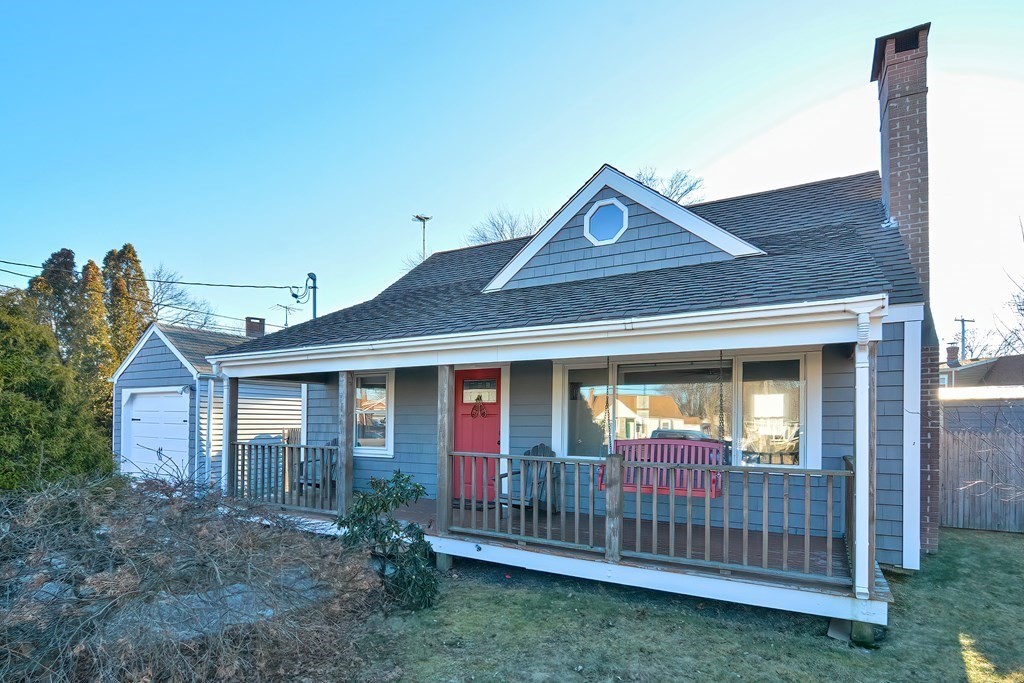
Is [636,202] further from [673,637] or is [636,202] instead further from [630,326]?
[673,637]

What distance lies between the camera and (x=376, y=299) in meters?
11.0

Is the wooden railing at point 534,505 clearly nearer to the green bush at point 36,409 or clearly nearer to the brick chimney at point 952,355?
the green bush at point 36,409

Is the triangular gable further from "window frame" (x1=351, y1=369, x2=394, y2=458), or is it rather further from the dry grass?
the dry grass

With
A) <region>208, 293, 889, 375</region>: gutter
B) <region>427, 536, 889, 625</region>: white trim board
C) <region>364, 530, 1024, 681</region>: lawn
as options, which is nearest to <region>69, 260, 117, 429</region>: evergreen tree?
<region>208, 293, 889, 375</region>: gutter

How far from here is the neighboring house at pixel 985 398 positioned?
980cm

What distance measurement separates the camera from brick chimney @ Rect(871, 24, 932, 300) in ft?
21.5

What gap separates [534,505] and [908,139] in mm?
6380

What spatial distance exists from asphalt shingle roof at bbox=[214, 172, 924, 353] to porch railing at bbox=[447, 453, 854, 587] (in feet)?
5.12

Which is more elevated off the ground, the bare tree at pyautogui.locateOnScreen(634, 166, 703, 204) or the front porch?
the bare tree at pyautogui.locateOnScreen(634, 166, 703, 204)

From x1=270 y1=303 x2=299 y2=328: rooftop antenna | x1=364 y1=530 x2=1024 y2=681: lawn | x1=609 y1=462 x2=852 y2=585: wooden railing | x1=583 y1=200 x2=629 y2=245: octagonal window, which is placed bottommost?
x1=364 y1=530 x2=1024 y2=681: lawn

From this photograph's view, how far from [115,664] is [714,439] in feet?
19.4

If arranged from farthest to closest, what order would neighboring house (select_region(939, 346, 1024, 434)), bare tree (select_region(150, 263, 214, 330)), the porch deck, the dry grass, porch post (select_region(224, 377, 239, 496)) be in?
bare tree (select_region(150, 263, 214, 330))
neighboring house (select_region(939, 346, 1024, 434))
porch post (select_region(224, 377, 239, 496))
the porch deck
the dry grass

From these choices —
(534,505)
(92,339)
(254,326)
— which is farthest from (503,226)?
(534,505)

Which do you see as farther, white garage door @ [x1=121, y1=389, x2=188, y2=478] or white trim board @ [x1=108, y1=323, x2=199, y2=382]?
white garage door @ [x1=121, y1=389, x2=188, y2=478]
